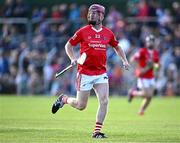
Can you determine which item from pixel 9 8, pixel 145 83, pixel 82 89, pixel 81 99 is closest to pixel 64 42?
pixel 9 8

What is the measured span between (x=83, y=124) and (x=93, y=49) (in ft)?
13.5

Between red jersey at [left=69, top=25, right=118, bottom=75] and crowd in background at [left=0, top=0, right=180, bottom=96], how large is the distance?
1893 cm

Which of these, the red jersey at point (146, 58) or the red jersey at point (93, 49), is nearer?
the red jersey at point (93, 49)

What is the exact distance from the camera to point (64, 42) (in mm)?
35594

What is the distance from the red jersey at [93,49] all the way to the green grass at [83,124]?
135 cm

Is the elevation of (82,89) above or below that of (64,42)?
below

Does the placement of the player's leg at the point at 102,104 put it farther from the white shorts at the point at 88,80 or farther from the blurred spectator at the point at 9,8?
the blurred spectator at the point at 9,8

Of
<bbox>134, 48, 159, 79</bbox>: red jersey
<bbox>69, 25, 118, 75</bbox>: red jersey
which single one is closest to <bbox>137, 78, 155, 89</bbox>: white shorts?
<bbox>134, 48, 159, 79</bbox>: red jersey

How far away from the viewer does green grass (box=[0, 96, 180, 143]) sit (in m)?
14.6

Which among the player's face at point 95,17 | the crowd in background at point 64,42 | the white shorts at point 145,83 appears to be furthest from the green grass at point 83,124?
the crowd in background at point 64,42

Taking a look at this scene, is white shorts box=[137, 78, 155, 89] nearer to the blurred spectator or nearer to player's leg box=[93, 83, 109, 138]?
player's leg box=[93, 83, 109, 138]

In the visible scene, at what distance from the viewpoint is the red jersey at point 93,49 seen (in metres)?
15.3

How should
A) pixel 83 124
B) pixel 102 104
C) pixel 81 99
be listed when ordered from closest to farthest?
pixel 102 104, pixel 81 99, pixel 83 124

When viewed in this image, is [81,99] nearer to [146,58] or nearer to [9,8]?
[146,58]
